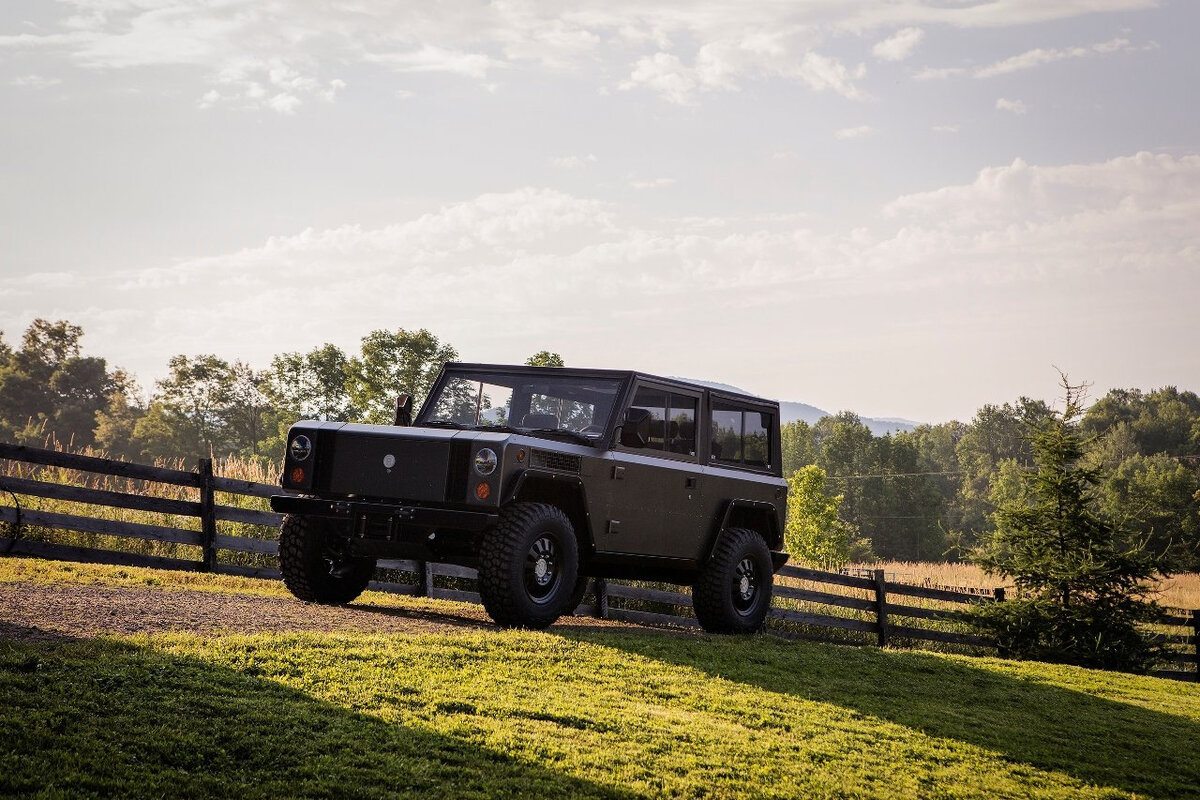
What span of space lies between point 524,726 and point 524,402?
4.97 meters

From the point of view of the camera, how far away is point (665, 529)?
11195mm

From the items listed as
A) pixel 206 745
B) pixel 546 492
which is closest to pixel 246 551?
pixel 546 492

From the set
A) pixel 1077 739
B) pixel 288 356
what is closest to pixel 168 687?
pixel 1077 739

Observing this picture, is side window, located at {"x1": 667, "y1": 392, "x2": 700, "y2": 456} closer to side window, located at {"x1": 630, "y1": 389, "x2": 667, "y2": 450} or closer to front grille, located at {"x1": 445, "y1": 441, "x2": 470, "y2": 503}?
side window, located at {"x1": 630, "y1": 389, "x2": 667, "y2": 450}

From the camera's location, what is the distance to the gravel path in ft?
26.2

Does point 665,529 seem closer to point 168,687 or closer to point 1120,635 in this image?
point 168,687

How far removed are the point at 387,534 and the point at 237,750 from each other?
4.35 meters

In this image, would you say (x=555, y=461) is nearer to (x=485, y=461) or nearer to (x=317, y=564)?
(x=485, y=461)

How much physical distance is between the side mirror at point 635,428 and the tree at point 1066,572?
7.64 m

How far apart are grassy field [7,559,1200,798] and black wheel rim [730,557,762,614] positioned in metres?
1.69

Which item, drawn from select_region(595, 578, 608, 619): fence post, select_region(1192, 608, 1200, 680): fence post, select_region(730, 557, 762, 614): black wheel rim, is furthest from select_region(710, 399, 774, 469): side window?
select_region(1192, 608, 1200, 680): fence post

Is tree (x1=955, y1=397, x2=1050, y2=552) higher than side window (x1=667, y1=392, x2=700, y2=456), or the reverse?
tree (x1=955, y1=397, x2=1050, y2=552)

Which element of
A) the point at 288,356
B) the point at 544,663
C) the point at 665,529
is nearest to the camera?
the point at 544,663

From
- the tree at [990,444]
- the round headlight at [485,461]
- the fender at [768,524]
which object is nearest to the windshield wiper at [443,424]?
the round headlight at [485,461]
